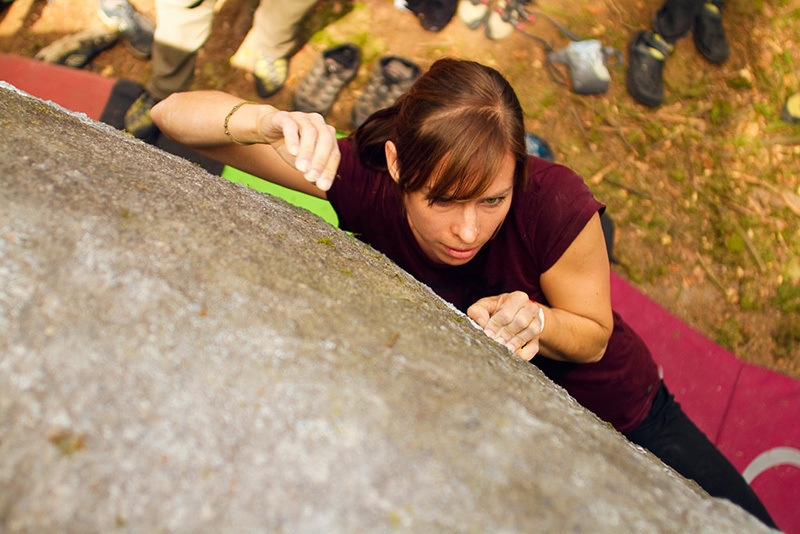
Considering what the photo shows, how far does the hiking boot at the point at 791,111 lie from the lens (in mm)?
4516

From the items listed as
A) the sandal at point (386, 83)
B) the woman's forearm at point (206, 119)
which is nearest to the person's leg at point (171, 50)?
the sandal at point (386, 83)

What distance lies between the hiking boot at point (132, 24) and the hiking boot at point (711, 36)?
14.9 feet

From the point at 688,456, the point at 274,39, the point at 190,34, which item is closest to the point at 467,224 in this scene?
the point at 688,456

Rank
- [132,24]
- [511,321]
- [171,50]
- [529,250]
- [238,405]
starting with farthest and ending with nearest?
[132,24] < [171,50] < [529,250] < [511,321] < [238,405]

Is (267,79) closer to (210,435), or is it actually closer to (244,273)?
(244,273)

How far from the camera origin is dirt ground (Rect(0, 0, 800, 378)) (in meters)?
3.84

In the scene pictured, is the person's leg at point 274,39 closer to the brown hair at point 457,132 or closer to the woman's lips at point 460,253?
the brown hair at point 457,132

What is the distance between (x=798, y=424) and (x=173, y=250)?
140 inches

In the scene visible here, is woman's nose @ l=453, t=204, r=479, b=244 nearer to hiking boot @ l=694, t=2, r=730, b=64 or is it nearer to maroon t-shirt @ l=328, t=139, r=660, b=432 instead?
maroon t-shirt @ l=328, t=139, r=660, b=432

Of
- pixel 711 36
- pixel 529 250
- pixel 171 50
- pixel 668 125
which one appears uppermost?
pixel 711 36

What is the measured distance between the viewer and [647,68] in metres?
4.45

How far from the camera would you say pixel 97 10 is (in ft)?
15.5

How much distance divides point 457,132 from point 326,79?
9.54 feet

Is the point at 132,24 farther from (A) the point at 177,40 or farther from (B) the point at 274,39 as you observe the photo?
(B) the point at 274,39
